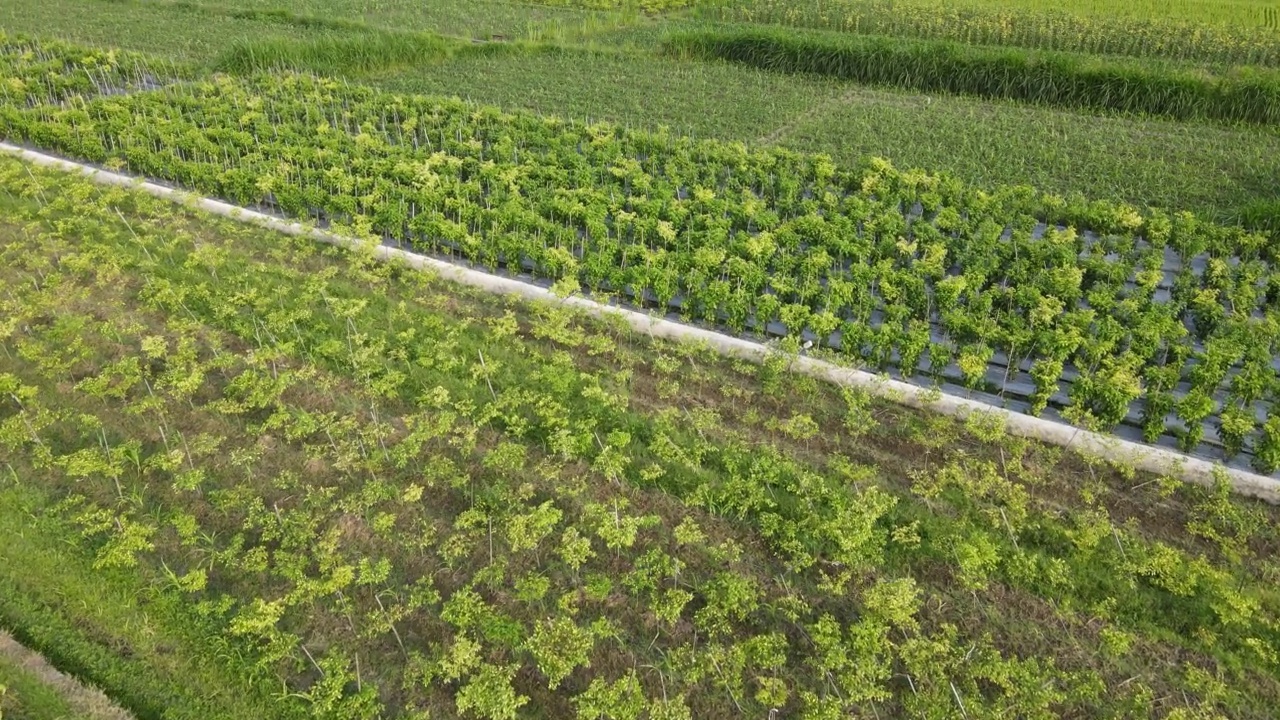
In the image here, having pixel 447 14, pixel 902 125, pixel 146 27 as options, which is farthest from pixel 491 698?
pixel 146 27

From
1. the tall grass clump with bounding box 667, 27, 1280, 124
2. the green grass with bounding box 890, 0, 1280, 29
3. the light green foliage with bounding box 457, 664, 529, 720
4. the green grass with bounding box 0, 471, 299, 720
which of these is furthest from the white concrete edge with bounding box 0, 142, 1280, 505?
the green grass with bounding box 890, 0, 1280, 29

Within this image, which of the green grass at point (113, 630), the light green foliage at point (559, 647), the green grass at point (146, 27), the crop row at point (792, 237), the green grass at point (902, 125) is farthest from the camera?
the green grass at point (146, 27)

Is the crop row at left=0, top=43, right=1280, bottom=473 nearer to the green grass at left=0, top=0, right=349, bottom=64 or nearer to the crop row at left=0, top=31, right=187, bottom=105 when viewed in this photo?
the crop row at left=0, top=31, right=187, bottom=105

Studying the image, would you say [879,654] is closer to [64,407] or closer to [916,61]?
[64,407]

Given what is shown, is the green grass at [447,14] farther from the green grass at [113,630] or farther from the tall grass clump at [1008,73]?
the green grass at [113,630]

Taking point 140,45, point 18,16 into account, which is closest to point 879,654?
point 140,45

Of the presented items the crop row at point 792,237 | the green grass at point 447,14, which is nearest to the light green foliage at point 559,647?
the crop row at point 792,237
